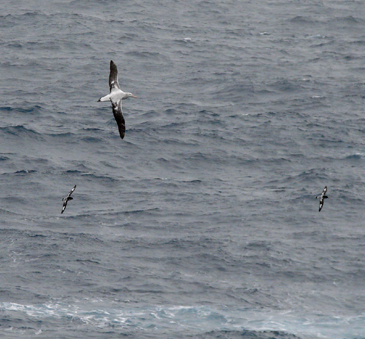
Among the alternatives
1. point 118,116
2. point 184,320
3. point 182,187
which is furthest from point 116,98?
point 182,187

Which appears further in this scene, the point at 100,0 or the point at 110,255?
the point at 100,0

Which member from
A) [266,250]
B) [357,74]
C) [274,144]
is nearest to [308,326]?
[266,250]

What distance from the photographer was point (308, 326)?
7819 cm

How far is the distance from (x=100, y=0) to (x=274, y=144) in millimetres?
58428

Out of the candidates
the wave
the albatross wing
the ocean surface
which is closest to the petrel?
the albatross wing

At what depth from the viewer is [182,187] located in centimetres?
9406

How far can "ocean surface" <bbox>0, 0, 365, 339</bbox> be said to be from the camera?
79.7m

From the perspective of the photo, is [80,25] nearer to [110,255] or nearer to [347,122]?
[347,122]

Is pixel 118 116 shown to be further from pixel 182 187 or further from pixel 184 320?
pixel 182 187

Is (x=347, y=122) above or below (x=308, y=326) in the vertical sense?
above

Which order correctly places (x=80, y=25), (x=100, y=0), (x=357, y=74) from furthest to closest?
(x=100, y=0) < (x=80, y=25) < (x=357, y=74)

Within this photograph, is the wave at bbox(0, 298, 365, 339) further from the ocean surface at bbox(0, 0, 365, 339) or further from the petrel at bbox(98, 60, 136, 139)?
the petrel at bbox(98, 60, 136, 139)

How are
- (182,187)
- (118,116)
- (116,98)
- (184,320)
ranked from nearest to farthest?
1. (118,116)
2. (116,98)
3. (184,320)
4. (182,187)

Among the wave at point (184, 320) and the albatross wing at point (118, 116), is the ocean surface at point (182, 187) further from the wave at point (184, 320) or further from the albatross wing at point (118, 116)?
the albatross wing at point (118, 116)
